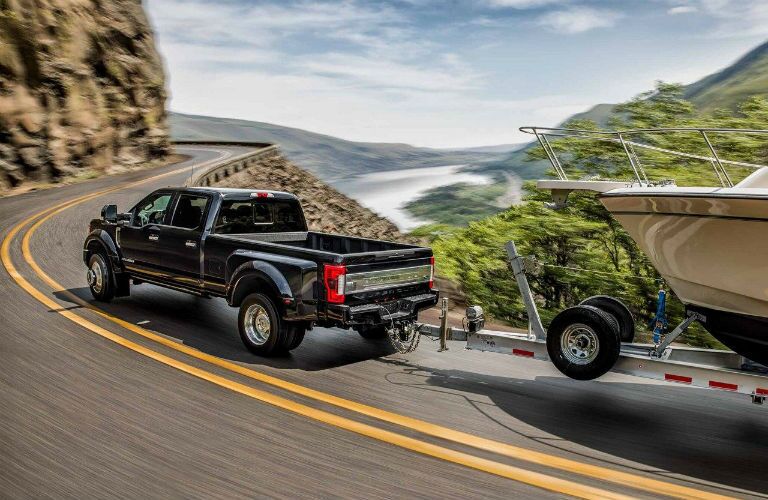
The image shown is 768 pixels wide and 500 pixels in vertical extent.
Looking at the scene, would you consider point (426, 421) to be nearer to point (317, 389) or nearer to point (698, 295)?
point (317, 389)

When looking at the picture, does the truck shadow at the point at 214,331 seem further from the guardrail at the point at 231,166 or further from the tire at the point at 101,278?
the guardrail at the point at 231,166

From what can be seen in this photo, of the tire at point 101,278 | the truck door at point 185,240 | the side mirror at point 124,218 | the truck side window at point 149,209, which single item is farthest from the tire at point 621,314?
the tire at point 101,278

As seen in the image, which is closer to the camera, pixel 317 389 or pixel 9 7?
pixel 317 389

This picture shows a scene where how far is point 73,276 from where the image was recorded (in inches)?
448

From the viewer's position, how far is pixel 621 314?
707 centimetres

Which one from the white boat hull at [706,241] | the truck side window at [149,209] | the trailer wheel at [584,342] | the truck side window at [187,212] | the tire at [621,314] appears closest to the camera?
the white boat hull at [706,241]

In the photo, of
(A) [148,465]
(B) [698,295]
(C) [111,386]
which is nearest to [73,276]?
(C) [111,386]

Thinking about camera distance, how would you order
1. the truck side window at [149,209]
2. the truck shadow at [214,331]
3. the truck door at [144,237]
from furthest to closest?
the truck side window at [149,209]
the truck door at [144,237]
the truck shadow at [214,331]

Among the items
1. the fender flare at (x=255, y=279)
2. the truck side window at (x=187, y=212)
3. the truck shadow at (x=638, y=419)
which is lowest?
the truck shadow at (x=638, y=419)

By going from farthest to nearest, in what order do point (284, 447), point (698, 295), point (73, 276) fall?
point (73, 276) < point (698, 295) < point (284, 447)

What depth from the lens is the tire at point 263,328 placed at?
710 cm

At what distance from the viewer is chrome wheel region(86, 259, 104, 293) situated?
31.5ft

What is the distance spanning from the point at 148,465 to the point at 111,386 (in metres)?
1.77

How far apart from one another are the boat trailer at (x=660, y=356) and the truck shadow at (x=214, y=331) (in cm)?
112
